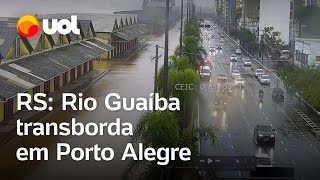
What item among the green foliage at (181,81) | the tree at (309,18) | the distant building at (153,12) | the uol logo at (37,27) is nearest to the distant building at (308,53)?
the uol logo at (37,27)

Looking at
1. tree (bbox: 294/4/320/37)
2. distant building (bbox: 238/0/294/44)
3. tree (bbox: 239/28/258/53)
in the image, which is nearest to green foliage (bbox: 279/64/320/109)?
distant building (bbox: 238/0/294/44)

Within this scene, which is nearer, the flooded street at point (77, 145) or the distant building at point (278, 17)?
the flooded street at point (77, 145)

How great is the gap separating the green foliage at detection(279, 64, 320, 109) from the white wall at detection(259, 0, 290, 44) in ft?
59.4

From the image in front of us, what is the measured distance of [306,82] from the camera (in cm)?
1518

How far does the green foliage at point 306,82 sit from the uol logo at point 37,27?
26.5 ft

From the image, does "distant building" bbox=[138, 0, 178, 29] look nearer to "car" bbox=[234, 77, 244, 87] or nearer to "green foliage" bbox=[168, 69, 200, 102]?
"car" bbox=[234, 77, 244, 87]

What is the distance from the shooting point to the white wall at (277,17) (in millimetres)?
34500

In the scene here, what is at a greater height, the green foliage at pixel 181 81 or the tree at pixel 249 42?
the tree at pixel 249 42

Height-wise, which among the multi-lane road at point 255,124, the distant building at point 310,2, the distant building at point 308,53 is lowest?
the multi-lane road at point 255,124

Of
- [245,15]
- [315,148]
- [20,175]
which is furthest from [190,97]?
[245,15]

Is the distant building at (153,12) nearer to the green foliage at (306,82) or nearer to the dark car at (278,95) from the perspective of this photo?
the dark car at (278,95)

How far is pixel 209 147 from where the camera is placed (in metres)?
11.1

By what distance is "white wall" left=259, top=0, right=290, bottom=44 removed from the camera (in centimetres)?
3450

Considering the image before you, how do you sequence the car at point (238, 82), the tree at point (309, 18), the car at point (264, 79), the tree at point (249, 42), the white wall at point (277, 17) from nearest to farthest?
the car at point (238, 82) → the car at point (264, 79) → the white wall at point (277, 17) → the tree at point (249, 42) → the tree at point (309, 18)
